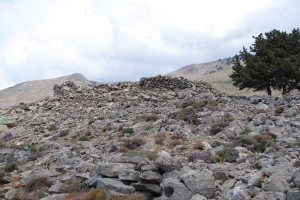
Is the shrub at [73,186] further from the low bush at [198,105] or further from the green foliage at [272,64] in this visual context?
the green foliage at [272,64]

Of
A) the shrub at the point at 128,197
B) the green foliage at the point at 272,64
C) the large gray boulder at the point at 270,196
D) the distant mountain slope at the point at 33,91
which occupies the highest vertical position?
the distant mountain slope at the point at 33,91

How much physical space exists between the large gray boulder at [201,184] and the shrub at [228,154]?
2158 millimetres

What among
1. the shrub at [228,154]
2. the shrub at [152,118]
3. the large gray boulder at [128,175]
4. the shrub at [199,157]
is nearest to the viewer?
the large gray boulder at [128,175]

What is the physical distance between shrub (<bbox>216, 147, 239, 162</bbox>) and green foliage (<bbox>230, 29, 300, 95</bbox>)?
21.5 m

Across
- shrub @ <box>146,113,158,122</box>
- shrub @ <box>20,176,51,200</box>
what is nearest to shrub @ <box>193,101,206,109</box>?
shrub @ <box>146,113,158,122</box>

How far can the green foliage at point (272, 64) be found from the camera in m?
27.2

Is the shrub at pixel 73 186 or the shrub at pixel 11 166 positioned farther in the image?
the shrub at pixel 11 166

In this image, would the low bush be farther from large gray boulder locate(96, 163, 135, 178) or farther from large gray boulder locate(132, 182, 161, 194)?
large gray boulder locate(132, 182, 161, 194)

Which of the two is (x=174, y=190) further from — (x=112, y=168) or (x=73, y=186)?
(x=73, y=186)

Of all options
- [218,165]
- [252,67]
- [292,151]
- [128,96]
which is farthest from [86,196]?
[252,67]

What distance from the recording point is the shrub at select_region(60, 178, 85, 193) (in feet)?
25.2

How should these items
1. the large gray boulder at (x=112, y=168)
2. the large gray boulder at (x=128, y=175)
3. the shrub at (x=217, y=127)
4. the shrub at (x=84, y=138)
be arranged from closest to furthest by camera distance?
1. the large gray boulder at (x=128, y=175)
2. the large gray boulder at (x=112, y=168)
3. the shrub at (x=217, y=127)
4. the shrub at (x=84, y=138)

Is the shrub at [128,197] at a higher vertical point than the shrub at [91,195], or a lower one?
lower

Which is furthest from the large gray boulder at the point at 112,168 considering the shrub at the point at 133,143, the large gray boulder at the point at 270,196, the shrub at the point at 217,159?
the large gray boulder at the point at 270,196
